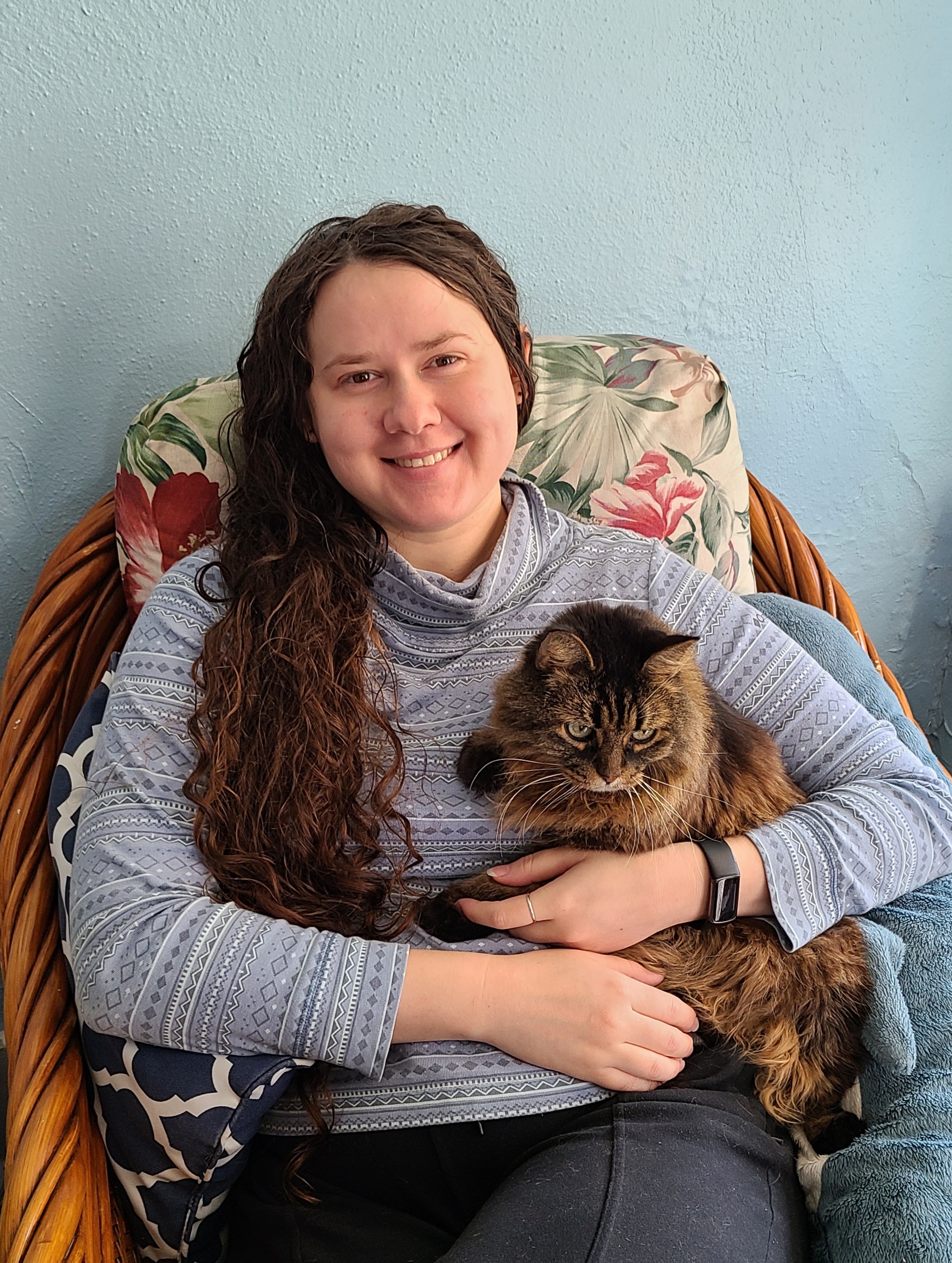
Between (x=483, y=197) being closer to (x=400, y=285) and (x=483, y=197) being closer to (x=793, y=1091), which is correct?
(x=400, y=285)

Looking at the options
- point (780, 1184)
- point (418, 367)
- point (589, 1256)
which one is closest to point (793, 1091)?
point (780, 1184)

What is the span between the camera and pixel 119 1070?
1060 mm

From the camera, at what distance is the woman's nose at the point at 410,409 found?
121 cm

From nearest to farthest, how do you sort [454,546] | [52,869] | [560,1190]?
1. [560,1190]
2. [52,869]
3. [454,546]

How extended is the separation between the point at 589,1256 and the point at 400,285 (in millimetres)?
1102

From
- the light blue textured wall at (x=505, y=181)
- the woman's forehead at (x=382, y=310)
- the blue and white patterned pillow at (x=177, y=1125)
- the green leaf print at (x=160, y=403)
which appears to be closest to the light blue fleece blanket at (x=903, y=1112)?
the blue and white patterned pillow at (x=177, y=1125)

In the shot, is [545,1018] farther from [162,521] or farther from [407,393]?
[162,521]

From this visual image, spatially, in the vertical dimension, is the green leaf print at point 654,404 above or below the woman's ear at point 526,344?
below

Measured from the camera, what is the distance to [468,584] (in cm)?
134

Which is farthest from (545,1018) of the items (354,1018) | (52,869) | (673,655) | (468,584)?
(52,869)

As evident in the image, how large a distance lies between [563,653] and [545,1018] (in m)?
0.41

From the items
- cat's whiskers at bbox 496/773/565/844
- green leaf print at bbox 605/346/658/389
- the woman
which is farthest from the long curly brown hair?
green leaf print at bbox 605/346/658/389

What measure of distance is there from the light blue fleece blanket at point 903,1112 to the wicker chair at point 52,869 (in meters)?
0.54

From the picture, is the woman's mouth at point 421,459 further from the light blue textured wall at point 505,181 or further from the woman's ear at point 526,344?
the light blue textured wall at point 505,181
